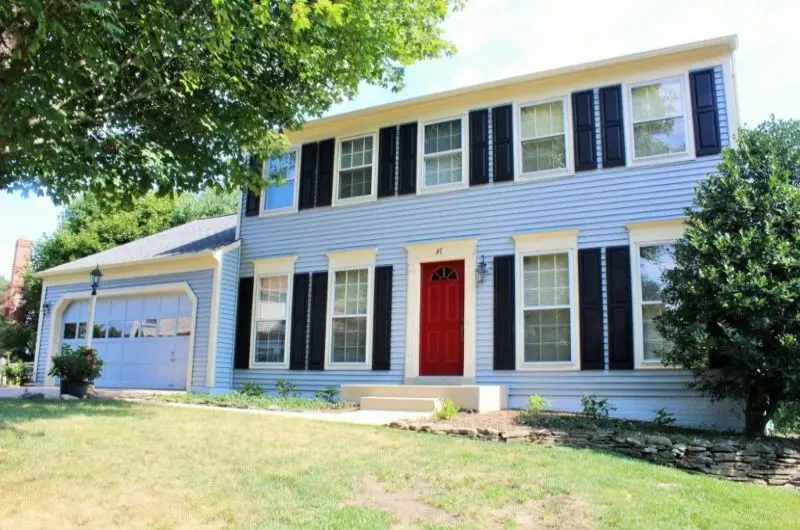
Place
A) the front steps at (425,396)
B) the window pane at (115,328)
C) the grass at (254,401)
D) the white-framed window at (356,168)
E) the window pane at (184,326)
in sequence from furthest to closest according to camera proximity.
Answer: the window pane at (115,328)
the window pane at (184,326)
the white-framed window at (356,168)
the grass at (254,401)
the front steps at (425,396)

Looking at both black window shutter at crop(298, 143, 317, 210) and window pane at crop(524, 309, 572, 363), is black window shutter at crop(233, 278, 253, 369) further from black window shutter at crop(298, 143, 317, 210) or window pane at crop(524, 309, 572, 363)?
window pane at crop(524, 309, 572, 363)

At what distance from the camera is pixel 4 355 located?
22.1 metres

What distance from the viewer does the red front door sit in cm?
1102

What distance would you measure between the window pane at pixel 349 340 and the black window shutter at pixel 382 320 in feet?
0.87

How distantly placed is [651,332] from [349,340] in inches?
215

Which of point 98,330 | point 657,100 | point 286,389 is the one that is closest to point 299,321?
point 286,389

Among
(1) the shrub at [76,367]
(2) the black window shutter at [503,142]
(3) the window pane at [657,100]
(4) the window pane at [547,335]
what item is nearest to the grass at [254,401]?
(1) the shrub at [76,367]

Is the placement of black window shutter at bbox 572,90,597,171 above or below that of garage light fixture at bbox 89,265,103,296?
above

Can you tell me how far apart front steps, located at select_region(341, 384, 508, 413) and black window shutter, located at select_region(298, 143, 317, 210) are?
425cm

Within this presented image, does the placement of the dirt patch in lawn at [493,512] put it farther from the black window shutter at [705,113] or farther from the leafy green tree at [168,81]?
the black window shutter at [705,113]

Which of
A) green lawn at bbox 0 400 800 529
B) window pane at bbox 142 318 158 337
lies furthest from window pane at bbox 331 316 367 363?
window pane at bbox 142 318 158 337

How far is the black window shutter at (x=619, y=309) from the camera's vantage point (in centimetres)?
962

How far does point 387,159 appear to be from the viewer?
12344mm

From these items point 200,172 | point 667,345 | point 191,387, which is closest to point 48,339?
point 191,387
